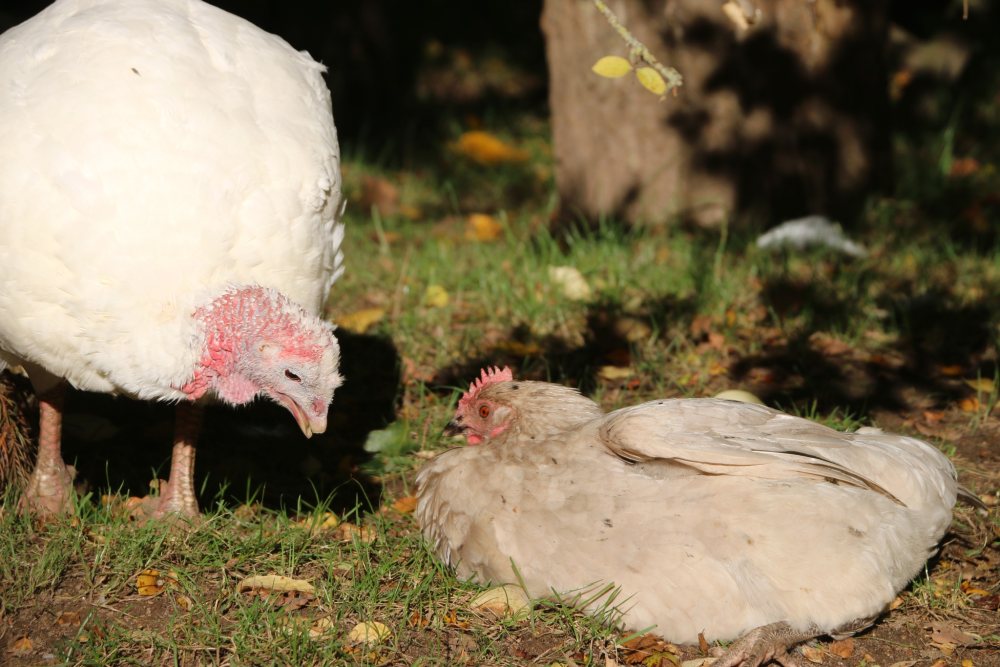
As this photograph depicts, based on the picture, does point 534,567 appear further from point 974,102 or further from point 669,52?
point 974,102

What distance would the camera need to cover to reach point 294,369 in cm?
340

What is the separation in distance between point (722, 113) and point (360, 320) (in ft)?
7.66

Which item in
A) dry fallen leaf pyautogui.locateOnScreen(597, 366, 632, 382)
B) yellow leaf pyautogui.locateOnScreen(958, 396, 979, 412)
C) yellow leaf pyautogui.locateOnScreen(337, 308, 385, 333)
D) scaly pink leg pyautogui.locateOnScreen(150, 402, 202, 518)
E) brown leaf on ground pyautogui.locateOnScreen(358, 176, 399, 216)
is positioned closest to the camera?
scaly pink leg pyautogui.locateOnScreen(150, 402, 202, 518)

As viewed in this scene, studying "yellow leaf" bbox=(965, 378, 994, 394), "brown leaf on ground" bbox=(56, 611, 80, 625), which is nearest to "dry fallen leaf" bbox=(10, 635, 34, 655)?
"brown leaf on ground" bbox=(56, 611, 80, 625)

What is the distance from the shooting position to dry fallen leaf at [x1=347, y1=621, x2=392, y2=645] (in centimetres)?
325

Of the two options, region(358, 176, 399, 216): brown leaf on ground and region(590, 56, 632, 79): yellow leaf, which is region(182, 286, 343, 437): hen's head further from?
region(358, 176, 399, 216): brown leaf on ground

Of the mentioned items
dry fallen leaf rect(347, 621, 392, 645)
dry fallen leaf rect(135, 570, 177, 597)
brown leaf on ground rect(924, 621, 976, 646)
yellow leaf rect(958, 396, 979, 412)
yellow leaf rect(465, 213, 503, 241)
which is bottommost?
dry fallen leaf rect(135, 570, 177, 597)

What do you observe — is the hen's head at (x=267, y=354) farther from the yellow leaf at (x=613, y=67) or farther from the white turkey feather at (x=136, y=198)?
the yellow leaf at (x=613, y=67)

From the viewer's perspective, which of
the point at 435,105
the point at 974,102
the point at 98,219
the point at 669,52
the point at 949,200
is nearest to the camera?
the point at 98,219

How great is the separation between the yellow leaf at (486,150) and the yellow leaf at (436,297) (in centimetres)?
244

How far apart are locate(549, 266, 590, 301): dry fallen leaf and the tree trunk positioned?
805 mm

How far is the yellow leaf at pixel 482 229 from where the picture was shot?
6.39 meters

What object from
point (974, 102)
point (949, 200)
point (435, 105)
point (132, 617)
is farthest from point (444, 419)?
point (974, 102)

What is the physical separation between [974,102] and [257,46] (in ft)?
19.7
